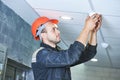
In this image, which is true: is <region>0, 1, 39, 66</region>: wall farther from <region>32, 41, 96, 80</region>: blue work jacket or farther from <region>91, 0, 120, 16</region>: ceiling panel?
<region>32, 41, 96, 80</region>: blue work jacket

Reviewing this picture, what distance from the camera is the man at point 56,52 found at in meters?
1.86

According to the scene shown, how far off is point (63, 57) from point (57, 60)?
50mm

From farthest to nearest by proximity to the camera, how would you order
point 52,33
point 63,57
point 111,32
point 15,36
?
point 111,32 < point 15,36 < point 52,33 < point 63,57

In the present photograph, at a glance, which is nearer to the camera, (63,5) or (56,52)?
(56,52)

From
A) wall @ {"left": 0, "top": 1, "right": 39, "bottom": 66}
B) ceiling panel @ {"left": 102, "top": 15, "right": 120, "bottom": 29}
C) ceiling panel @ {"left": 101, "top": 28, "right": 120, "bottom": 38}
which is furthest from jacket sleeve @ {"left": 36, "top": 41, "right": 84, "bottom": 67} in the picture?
ceiling panel @ {"left": 101, "top": 28, "right": 120, "bottom": 38}

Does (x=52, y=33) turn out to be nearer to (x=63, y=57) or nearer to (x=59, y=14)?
(x=63, y=57)

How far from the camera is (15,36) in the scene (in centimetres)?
385

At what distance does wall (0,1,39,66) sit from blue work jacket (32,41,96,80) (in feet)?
4.65

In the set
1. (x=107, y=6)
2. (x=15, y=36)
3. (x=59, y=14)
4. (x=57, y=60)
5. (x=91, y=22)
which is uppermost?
(x=59, y=14)

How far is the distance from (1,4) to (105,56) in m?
4.23

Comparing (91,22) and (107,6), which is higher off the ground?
(107,6)

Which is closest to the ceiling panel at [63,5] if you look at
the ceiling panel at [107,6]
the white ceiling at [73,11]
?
the white ceiling at [73,11]

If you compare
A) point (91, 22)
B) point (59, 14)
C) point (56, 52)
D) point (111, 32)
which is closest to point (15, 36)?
point (59, 14)

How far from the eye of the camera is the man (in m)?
1.86
